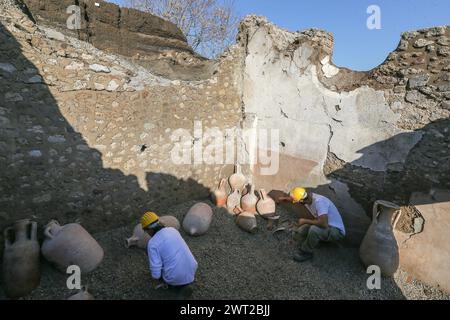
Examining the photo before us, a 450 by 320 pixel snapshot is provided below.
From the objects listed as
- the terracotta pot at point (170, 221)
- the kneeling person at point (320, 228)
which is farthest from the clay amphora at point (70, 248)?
the kneeling person at point (320, 228)

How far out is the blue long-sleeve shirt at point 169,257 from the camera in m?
3.03

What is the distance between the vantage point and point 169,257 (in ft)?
9.93

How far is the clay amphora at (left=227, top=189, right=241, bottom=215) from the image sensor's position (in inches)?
197

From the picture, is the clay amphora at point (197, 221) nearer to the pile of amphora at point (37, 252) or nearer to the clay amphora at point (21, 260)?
the pile of amphora at point (37, 252)

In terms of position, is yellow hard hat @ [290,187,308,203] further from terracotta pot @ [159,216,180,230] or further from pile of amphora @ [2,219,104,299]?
pile of amphora @ [2,219,104,299]

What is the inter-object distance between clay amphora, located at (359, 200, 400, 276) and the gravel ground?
21cm

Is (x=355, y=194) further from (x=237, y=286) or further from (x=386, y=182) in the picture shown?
(x=237, y=286)

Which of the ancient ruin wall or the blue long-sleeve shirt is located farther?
the ancient ruin wall

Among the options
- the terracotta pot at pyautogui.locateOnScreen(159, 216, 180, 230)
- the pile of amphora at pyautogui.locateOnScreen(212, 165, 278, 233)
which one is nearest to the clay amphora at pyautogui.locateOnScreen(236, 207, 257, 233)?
the pile of amphora at pyautogui.locateOnScreen(212, 165, 278, 233)

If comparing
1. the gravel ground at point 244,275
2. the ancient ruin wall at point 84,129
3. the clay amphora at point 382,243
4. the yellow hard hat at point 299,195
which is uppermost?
the ancient ruin wall at point 84,129

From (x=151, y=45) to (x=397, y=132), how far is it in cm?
421

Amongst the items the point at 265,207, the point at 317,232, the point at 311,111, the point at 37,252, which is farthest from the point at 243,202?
the point at 37,252

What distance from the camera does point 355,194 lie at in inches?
171

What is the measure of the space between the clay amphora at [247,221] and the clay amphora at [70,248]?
2080mm
